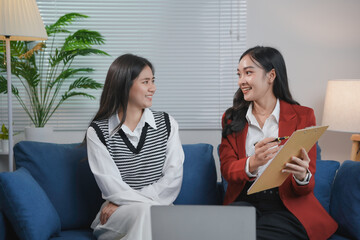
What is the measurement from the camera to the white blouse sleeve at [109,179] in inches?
81.9

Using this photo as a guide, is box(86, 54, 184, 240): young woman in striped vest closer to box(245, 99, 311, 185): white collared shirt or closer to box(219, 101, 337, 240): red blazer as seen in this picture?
box(219, 101, 337, 240): red blazer

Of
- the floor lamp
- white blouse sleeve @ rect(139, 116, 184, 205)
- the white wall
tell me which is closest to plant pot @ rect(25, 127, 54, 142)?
the floor lamp

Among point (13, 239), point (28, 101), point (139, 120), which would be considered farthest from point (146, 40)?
point (13, 239)

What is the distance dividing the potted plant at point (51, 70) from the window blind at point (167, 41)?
79 mm

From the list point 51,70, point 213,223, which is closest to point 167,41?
point 51,70

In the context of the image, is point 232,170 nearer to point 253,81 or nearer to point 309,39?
point 253,81

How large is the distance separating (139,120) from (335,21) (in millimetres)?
2227

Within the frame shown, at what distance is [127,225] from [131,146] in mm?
453

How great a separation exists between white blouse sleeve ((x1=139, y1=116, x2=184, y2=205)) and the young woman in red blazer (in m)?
0.24

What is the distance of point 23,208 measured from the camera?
2.05 m

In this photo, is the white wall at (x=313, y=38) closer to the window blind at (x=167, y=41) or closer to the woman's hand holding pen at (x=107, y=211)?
the window blind at (x=167, y=41)

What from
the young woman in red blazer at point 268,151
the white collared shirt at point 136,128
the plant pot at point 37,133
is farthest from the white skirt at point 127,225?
the plant pot at point 37,133

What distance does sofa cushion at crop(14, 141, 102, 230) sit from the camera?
241cm

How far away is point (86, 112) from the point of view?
12.6ft
